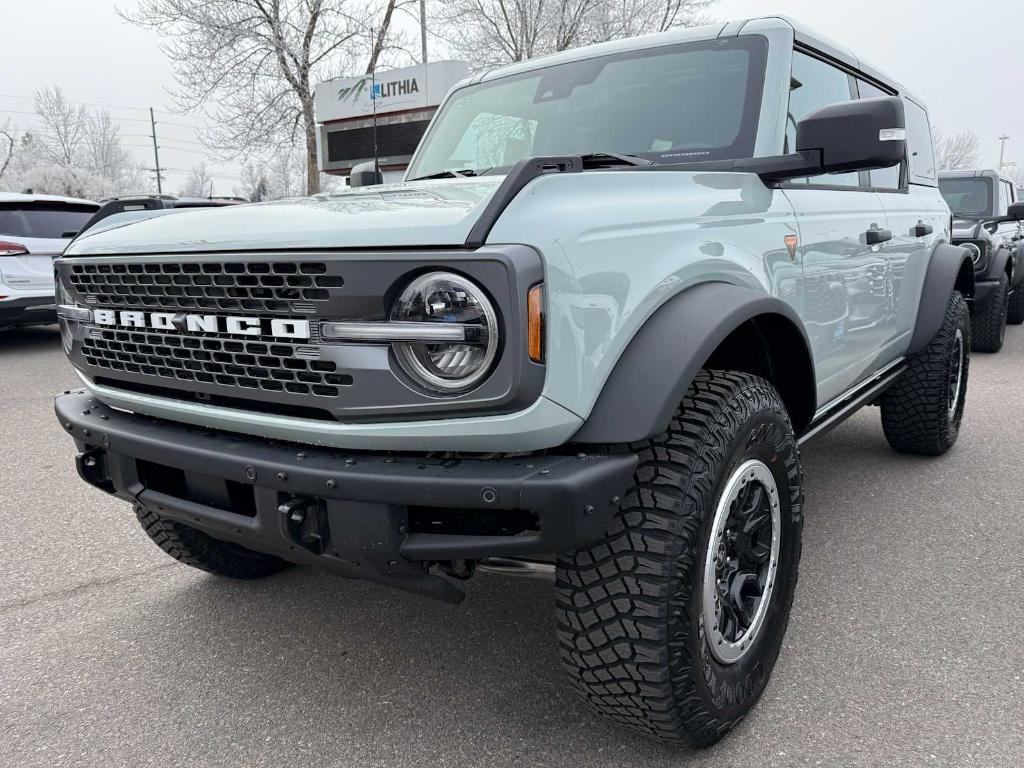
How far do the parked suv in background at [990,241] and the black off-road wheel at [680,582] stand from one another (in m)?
5.37

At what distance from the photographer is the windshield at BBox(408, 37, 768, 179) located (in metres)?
2.51

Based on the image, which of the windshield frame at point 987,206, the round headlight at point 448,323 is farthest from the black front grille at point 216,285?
the windshield frame at point 987,206

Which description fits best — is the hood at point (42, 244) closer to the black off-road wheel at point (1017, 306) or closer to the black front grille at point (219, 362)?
the black front grille at point (219, 362)

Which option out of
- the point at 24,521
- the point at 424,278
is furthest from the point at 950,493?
the point at 24,521

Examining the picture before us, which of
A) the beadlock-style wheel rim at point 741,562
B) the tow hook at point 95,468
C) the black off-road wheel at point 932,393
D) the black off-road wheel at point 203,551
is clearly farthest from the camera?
the black off-road wheel at point 932,393

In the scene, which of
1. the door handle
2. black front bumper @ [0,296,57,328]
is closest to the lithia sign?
black front bumper @ [0,296,57,328]

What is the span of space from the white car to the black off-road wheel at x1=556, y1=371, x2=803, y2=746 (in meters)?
7.84

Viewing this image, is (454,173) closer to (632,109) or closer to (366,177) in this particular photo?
(632,109)

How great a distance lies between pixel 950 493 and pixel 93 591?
148 inches

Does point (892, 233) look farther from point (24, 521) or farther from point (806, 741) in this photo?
point (24, 521)

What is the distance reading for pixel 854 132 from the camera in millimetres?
2082

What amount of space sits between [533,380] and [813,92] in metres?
1.94

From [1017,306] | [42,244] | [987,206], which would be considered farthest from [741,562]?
[1017,306]

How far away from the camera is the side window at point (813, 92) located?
102 inches
